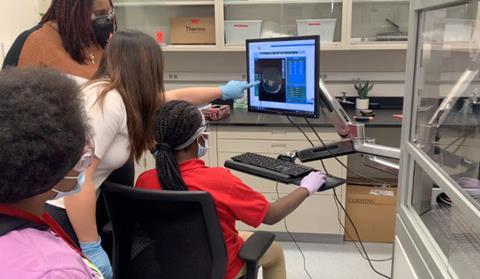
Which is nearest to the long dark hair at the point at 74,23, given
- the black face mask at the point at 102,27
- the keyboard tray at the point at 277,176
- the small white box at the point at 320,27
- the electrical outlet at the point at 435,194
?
the black face mask at the point at 102,27

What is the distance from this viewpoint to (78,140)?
2.32 feet

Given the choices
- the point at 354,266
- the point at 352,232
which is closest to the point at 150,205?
the point at 354,266

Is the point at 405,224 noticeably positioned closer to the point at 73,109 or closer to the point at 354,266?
the point at 73,109

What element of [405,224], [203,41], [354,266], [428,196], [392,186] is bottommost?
[354,266]

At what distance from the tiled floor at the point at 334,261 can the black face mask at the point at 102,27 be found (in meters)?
1.66

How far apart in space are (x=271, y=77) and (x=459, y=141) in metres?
0.93

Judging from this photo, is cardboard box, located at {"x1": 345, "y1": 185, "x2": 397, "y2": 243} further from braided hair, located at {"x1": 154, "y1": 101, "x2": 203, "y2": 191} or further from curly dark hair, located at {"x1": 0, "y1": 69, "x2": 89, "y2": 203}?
curly dark hair, located at {"x1": 0, "y1": 69, "x2": 89, "y2": 203}

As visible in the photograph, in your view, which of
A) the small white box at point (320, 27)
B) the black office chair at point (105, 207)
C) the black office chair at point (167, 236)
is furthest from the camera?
the small white box at point (320, 27)

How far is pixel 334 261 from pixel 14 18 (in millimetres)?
2688

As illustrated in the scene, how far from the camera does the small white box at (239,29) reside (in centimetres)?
299

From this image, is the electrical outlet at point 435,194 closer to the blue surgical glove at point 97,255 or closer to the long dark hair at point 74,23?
the blue surgical glove at point 97,255

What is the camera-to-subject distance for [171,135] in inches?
53.9

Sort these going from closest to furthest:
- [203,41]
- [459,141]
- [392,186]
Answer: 1. [459,141]
2. [392,186]
3. [203,41]

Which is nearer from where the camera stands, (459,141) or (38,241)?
(38,241)
